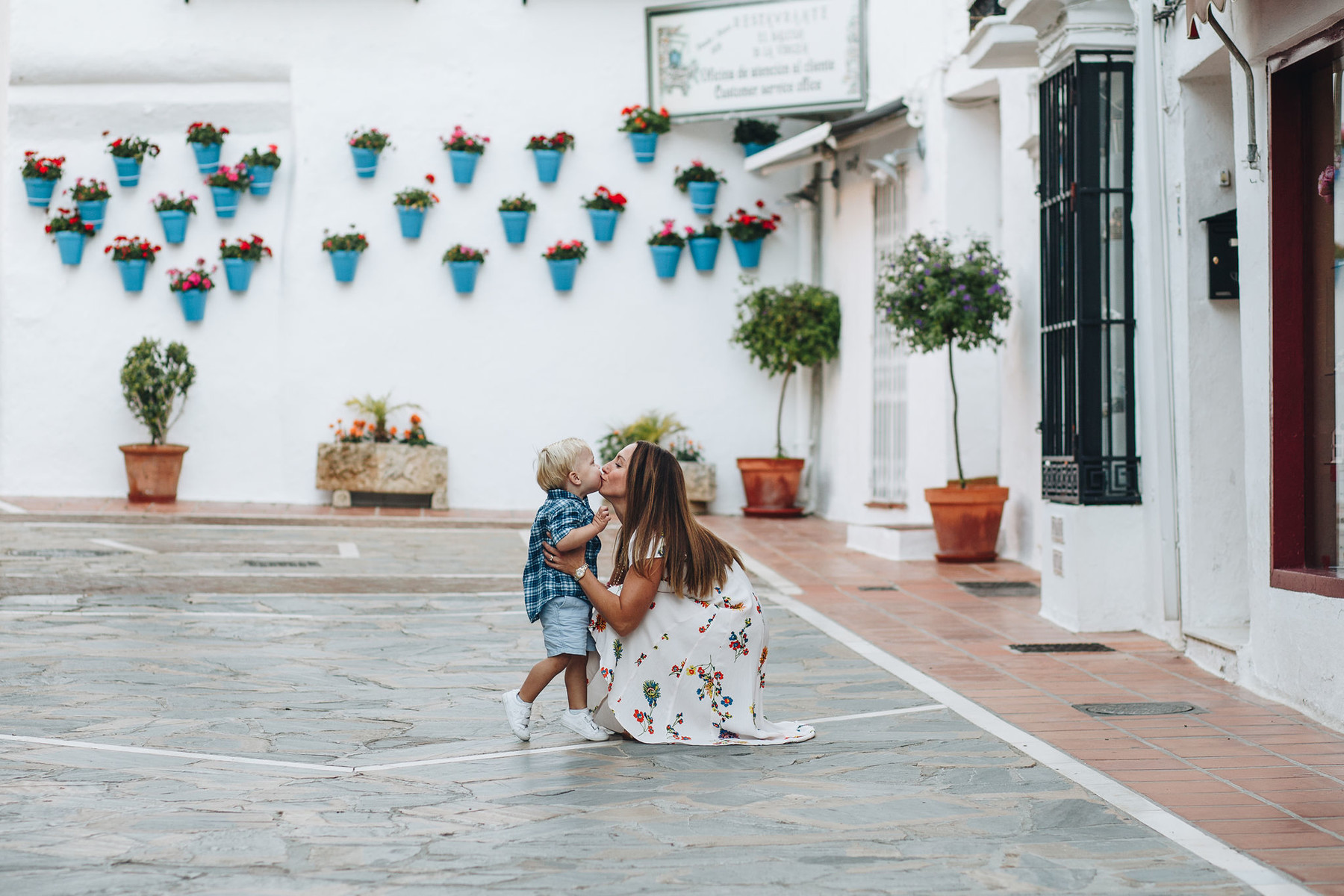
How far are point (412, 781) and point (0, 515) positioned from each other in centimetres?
1049

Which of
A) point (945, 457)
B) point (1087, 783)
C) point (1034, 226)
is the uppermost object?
point (1034, 226)

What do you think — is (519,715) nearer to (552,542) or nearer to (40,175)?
(552,542)

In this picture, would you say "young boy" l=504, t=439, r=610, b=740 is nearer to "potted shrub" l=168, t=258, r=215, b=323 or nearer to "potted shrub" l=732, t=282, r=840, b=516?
"potted shrub" l=732, t=282, r=840, b=516

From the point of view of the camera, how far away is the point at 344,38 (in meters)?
16.3

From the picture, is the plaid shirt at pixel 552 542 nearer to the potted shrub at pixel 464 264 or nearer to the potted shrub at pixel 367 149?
the potted shrub at pixel 464 264

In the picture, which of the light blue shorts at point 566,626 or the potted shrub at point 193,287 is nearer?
the light blue shorts at point 566,626

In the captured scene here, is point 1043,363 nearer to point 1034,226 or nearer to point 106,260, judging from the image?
point 1034,226

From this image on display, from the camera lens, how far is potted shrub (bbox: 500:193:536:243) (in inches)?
637

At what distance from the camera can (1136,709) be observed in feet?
20.0

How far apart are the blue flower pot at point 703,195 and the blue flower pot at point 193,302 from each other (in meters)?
5.44

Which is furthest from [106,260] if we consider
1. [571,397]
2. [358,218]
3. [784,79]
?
[784,79]

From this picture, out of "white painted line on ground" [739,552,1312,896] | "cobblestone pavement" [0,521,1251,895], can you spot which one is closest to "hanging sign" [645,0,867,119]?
"cobblestone pavement" [0,521,1251,895]

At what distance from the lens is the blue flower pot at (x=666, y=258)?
16312 mm

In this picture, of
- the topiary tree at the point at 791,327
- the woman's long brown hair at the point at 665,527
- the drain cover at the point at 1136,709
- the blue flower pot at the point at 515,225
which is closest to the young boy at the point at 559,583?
the woman's long brown hair at the point at 665,527
